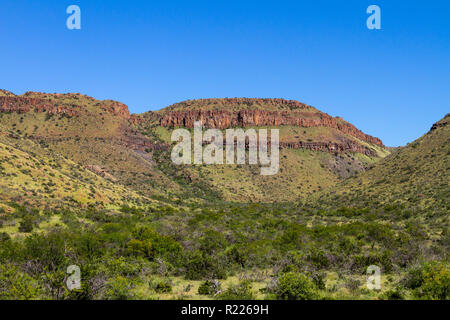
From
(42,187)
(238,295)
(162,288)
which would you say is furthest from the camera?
(42,187)

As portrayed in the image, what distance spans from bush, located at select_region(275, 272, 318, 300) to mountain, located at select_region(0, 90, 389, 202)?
164 feet

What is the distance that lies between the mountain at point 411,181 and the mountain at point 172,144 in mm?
27403

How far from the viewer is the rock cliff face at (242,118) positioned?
128 metres

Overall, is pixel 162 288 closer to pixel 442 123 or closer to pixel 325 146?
pixel 442 123

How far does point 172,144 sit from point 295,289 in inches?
4221

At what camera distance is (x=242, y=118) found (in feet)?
422

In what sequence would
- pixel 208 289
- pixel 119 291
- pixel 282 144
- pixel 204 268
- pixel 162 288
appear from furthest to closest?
1. pixel 282 144
2. pixel 204 268
3. pixel 162 288
4. pixel 208 289
5. pixel 119 291

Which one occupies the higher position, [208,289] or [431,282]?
[431,282]

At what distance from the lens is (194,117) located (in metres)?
132

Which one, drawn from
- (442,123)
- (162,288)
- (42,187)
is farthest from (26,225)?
(442,123)

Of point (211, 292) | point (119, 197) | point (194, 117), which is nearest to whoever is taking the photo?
point (211, 292)

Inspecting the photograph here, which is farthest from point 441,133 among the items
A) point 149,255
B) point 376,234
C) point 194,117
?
point 194,117

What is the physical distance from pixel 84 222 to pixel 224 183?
60169 millimetres

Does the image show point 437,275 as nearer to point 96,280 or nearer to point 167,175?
point 96,280
